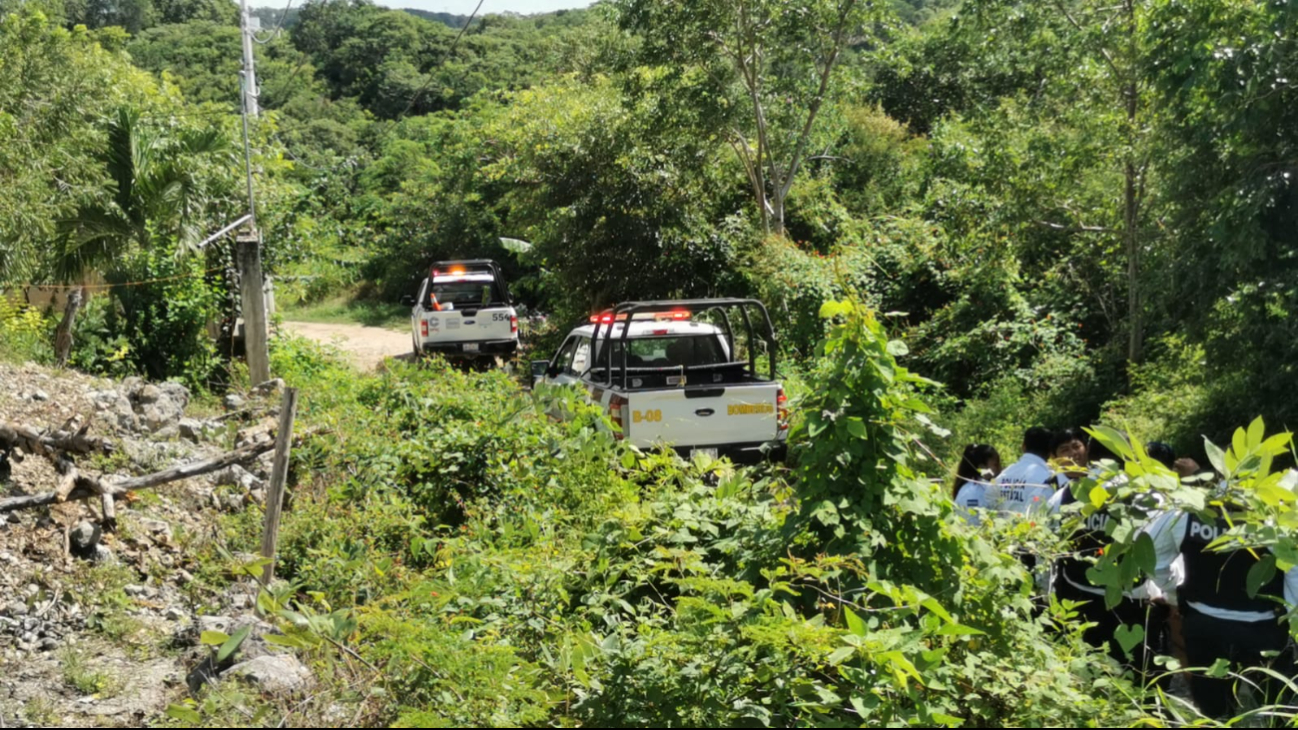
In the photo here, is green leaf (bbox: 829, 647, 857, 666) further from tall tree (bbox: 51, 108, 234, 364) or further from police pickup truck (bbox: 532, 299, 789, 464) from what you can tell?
tall tree (bbox: 51, 108, 234, 364)

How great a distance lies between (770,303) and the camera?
692 inches

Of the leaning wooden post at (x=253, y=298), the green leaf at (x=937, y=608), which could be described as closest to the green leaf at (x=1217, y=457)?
the green leaf at (x=937, y=608)

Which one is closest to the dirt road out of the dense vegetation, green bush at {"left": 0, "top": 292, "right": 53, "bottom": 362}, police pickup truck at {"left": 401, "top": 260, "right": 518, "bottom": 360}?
police pickup truck at {"left": 401, "top": 260, "right": 518, "bottom": 360}

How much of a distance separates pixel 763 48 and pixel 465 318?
644cm

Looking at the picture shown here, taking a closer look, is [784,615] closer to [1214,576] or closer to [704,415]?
[1214,576]

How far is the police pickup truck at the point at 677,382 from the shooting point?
33.2ft

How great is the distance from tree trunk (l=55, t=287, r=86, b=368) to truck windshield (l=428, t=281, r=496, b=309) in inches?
296

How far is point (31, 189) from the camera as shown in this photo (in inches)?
615

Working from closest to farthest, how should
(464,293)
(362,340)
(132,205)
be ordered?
1. (132,205)
2. (464,293)
3. (362,340)

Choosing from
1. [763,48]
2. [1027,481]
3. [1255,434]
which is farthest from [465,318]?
[1255,434]

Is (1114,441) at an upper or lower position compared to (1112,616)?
upper

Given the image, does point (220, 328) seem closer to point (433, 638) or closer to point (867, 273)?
point (867, 273)

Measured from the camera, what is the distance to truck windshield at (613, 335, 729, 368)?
1152 cm

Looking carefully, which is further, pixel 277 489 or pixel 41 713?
pixel 277 489
